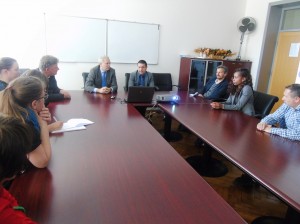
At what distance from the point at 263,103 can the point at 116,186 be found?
8.56 feet

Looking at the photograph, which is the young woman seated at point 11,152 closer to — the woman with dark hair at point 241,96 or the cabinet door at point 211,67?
the woman with dark hair at point 241,96

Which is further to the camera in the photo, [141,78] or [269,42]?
[269,42]

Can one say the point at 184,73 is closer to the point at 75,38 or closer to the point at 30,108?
the point at 75,38

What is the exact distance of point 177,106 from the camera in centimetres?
281

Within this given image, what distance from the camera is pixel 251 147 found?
1.64 m

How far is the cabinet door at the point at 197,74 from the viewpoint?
4.87 metres

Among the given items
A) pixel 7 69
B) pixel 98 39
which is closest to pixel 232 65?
pixel 98 39

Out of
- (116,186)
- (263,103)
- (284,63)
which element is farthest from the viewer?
(284,63)

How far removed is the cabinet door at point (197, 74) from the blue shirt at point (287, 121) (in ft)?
8.90

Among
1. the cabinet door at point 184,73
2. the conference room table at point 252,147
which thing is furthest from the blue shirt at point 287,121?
the cabinet door at point 184,73

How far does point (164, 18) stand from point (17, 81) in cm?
403

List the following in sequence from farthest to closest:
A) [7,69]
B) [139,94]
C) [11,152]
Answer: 1. [139,94]
2. [7,69]
3. [11,152]

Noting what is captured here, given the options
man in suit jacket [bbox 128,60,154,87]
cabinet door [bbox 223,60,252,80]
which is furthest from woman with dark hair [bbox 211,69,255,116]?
cabinet door [bbox 223,60,252,80]

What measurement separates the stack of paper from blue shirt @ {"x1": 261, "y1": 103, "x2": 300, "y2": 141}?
1564 millimetres
